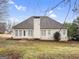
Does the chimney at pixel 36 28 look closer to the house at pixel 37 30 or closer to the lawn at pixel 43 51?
the house at pixel 37 30

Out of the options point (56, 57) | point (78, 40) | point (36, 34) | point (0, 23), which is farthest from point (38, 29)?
point (56, 57)

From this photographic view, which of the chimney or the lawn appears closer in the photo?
the lawn

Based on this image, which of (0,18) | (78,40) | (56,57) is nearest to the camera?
(56,57)

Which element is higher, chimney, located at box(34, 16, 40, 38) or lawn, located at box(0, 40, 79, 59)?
chimney, located at box(34, 16, 40, 38)

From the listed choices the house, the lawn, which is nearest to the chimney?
the house

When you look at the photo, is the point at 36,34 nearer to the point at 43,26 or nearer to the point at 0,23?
the point at 43,26

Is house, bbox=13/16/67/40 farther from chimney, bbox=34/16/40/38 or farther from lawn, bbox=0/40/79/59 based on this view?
lawn, bbox=0/40/79/59

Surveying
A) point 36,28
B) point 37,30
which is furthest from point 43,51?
point 36,28

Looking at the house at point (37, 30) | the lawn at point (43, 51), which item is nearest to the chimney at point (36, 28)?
the house at point (37, 30)

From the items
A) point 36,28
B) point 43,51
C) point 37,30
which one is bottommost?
point 43,51

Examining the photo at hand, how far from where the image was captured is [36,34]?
4891 centimetres

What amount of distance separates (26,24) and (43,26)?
3.67 metres

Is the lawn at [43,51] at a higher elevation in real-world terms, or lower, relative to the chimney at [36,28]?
lower

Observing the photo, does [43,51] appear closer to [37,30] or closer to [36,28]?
[37,30]
